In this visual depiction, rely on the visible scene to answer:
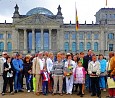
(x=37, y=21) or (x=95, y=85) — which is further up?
(x=37, y=21)

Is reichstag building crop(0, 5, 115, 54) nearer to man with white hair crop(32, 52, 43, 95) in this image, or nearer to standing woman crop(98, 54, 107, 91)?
standing woman crop(98, 54, 107, 91)

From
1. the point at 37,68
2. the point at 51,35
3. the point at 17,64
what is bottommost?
the point at 37,68

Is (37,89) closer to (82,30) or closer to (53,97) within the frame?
(53,97)

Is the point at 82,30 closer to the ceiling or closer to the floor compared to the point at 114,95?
closer to the ceiling

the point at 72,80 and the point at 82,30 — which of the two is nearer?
the point at 72,80

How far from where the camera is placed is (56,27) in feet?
260

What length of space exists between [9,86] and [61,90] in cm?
285

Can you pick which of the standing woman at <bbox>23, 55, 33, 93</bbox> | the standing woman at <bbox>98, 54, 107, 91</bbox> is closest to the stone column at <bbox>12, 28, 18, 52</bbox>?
the standing woman at <bbox>23, 55, 33, 93</bbox>

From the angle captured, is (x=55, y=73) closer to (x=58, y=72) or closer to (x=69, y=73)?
(x=58, y=72)

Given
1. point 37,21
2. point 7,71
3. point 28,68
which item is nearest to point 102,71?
point 28,68

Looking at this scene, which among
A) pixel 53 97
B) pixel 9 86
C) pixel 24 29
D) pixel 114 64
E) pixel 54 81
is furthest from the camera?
pixel 24 29

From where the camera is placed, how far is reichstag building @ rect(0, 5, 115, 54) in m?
79.4

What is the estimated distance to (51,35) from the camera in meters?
81.9

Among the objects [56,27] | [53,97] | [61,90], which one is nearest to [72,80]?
[61,90]
